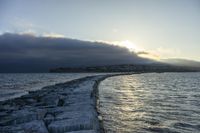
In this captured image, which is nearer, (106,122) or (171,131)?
(171,131)

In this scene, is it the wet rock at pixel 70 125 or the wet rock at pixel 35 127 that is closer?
A: the wet rock at pixel 35 127

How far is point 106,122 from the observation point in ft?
65.1

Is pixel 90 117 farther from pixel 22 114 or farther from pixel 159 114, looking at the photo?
pixel 159 114

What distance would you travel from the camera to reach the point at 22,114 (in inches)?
769

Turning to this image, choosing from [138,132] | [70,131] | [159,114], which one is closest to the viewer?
[70,131]

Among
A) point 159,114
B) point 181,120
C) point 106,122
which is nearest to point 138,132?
point 106,122

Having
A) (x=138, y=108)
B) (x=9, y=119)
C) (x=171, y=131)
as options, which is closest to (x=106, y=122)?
(x=171, y=131)

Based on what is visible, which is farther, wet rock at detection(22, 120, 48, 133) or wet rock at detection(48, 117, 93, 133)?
wet rock at detection(48, 117, 93, 133)

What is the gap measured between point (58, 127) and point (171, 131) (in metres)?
5.76

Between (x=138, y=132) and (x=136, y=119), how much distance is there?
12.7 feet

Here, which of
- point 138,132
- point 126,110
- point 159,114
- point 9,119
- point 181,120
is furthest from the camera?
point 126,110

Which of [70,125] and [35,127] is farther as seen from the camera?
[70,125]

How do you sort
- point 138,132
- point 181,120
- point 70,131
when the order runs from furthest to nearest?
1. point 181,120
2. point 138,132
3. point 70,131

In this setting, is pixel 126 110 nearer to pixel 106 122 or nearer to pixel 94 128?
pixel 106 122
